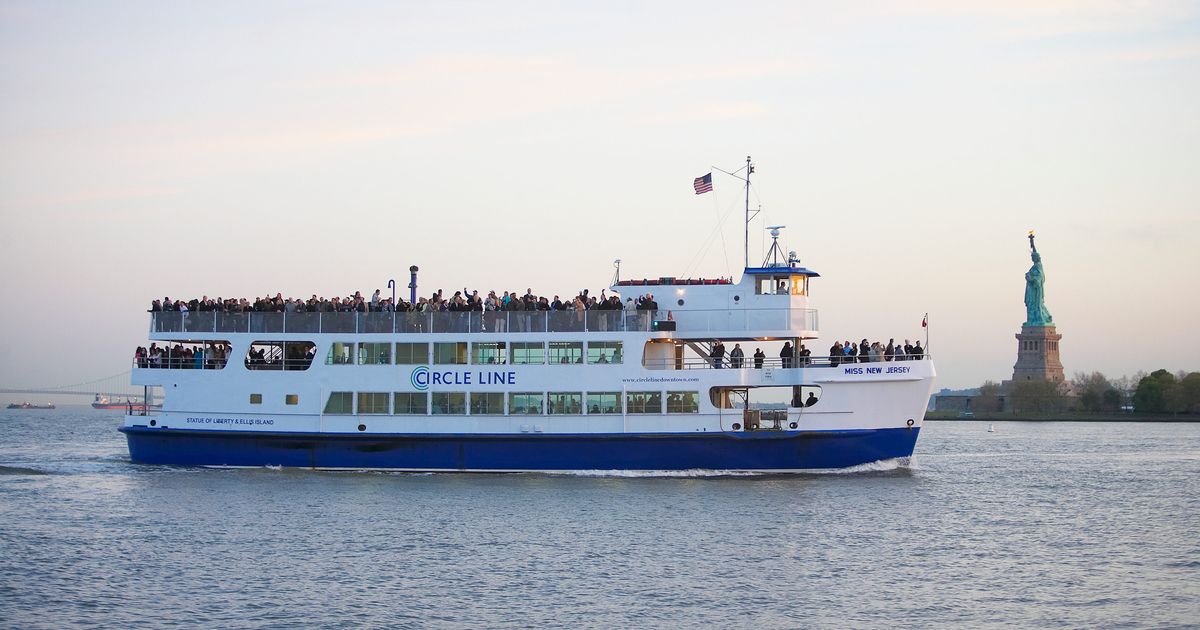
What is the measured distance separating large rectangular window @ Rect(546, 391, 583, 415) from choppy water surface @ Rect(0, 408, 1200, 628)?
2093 millimetres

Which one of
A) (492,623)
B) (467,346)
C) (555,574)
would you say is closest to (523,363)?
(467,346)

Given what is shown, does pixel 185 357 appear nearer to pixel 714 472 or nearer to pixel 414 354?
pixel 414 354

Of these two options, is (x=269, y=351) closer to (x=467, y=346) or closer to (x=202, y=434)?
(x=202, y=434)

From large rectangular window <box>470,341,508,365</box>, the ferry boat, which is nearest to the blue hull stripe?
the ferry boat

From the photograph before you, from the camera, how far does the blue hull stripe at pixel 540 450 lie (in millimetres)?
38250

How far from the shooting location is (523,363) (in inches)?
1565

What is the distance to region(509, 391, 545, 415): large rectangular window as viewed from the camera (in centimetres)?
3938

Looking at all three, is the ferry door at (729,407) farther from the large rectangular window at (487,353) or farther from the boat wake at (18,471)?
the boat wake at (18,471)

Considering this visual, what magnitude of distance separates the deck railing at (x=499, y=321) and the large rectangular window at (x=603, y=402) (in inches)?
77.5

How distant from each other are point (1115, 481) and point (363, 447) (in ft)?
81.5

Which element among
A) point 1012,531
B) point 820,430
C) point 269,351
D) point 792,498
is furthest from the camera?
point 269,351

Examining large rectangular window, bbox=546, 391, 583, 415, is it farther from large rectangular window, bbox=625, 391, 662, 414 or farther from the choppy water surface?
the choppy water surface

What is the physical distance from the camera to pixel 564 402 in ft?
129

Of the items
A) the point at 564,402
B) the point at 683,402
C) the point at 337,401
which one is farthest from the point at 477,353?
the point at 683,402
